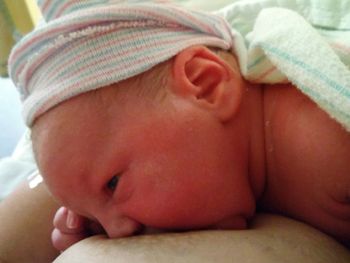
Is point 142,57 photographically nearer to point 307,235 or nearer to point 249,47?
point 249,47

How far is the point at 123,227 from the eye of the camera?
574 mm

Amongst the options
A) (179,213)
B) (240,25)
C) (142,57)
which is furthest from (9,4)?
(179,213)

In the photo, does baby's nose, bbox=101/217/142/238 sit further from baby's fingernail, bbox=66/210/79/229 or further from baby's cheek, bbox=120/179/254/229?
baby's fingernail, bbox=66/210/79/229

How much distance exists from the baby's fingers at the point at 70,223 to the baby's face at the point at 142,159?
12cm

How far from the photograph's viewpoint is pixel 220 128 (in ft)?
1.91

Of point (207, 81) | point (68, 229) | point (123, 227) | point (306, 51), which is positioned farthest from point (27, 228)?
point (306, 51)

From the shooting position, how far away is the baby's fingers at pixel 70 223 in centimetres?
69

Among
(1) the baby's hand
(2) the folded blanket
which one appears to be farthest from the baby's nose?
(2) the folded blanket

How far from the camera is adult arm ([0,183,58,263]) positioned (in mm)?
759

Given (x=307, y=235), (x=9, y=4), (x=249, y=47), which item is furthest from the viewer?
(x=9, y=4)

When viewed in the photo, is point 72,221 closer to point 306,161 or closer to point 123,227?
point 123,227

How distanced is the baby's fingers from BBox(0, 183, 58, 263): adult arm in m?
0.08

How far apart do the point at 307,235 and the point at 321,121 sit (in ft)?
0.43

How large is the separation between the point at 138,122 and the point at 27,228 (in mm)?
335
